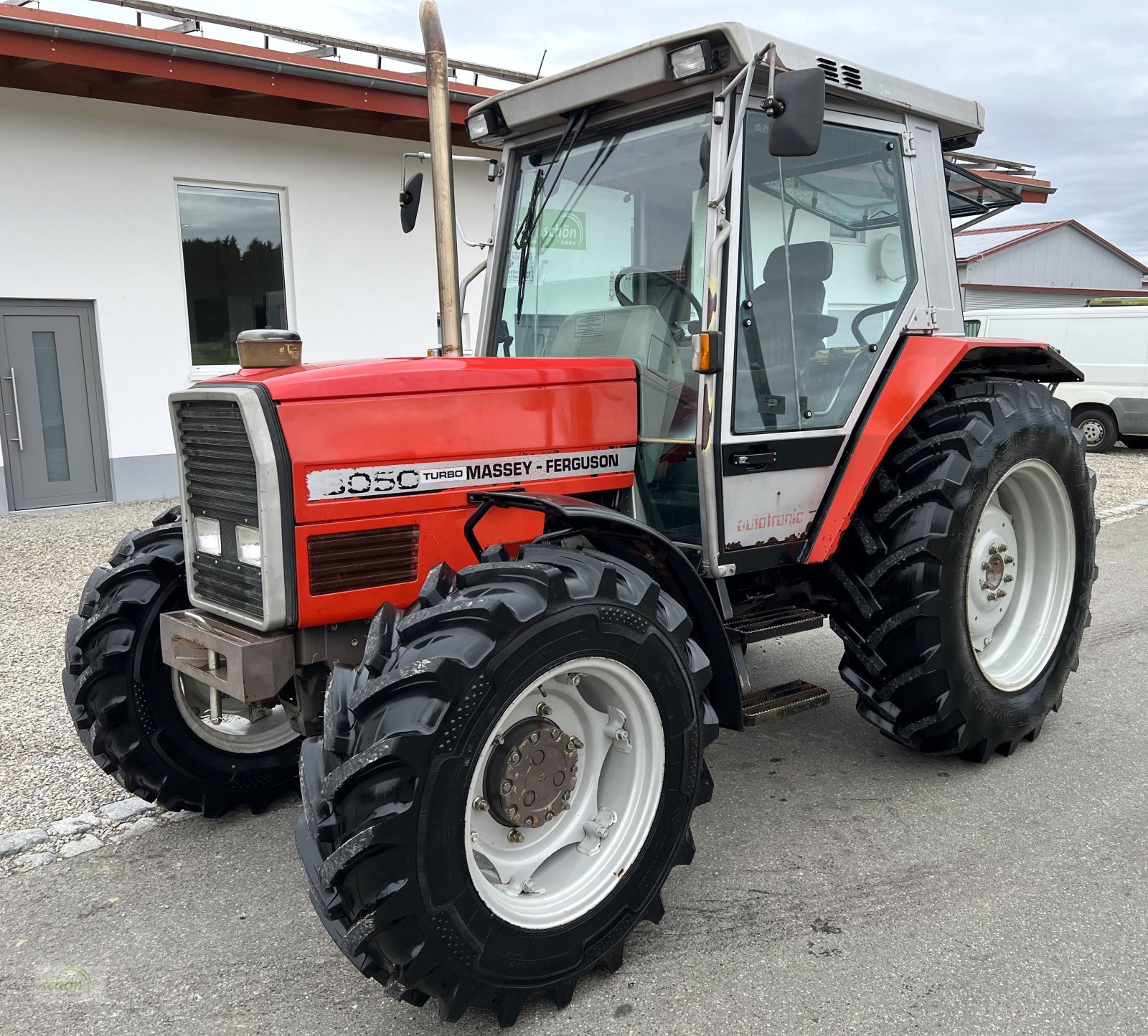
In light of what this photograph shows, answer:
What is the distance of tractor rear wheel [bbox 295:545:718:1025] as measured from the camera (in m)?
2.08

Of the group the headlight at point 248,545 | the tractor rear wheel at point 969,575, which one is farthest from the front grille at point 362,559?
the tractor rear wheel at point 969,575

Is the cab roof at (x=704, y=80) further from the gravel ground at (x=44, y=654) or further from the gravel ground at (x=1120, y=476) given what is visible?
the gravel ground at (x=1120, y=476)

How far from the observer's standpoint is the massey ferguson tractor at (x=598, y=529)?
2.22 m

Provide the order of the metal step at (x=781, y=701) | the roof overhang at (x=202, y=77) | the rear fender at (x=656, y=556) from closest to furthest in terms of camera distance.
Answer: the rear fender at (x=656, y=556) → the metal step at (x=781, y=701) → the roof overhang at (x=202, y=77)

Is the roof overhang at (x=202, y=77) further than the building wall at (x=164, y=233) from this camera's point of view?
No

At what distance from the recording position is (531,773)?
7.86 ft

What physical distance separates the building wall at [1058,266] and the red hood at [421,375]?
26025mm

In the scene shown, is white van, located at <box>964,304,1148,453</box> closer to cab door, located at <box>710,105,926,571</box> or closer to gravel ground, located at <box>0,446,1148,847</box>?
gravel ground, located at <box>0,446,1148,847</box>

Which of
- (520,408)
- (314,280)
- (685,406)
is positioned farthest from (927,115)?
(314,280)

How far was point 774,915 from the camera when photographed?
2717 millimetres

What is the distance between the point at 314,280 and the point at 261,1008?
8.50 metres

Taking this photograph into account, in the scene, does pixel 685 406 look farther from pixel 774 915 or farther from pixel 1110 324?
pixel 1110 324

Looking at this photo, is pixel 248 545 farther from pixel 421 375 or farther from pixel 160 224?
pixel 160 224

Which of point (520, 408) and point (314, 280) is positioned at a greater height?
point (314, 280)
